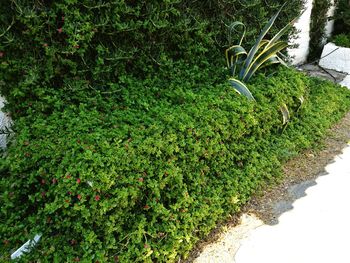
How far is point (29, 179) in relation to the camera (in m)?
2.11

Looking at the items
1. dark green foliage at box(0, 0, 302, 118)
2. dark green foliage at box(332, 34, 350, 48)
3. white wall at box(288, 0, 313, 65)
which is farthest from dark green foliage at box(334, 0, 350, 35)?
dark green foliage at box(0, 0, 302, 118)

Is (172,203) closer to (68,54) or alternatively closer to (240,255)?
(240,255)

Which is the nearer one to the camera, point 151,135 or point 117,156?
point 117,156

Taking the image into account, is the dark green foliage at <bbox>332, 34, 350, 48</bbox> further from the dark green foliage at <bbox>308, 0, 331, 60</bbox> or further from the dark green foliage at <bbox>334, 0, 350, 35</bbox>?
the dark green foliage at <bbox>334, 0, 350, 35</bbox>

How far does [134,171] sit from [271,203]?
52.8 inches

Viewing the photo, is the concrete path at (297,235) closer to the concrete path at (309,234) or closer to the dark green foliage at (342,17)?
the concrete path at (309,234)

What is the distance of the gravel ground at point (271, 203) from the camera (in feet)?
7.65

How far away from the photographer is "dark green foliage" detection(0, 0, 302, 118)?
2445 millimetres

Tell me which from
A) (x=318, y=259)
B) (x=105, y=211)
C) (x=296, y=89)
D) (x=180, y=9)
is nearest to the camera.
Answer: (x=105, y=211)

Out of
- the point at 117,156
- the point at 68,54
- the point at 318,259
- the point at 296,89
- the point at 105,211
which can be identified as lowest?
the point at 318,259

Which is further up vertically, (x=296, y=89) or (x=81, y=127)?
(x=81, y=127)

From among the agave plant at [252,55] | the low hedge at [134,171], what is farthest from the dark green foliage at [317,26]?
the low hedge at [134,171]

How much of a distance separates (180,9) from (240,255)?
7.73ft

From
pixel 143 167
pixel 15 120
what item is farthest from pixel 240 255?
pixel 15 120
